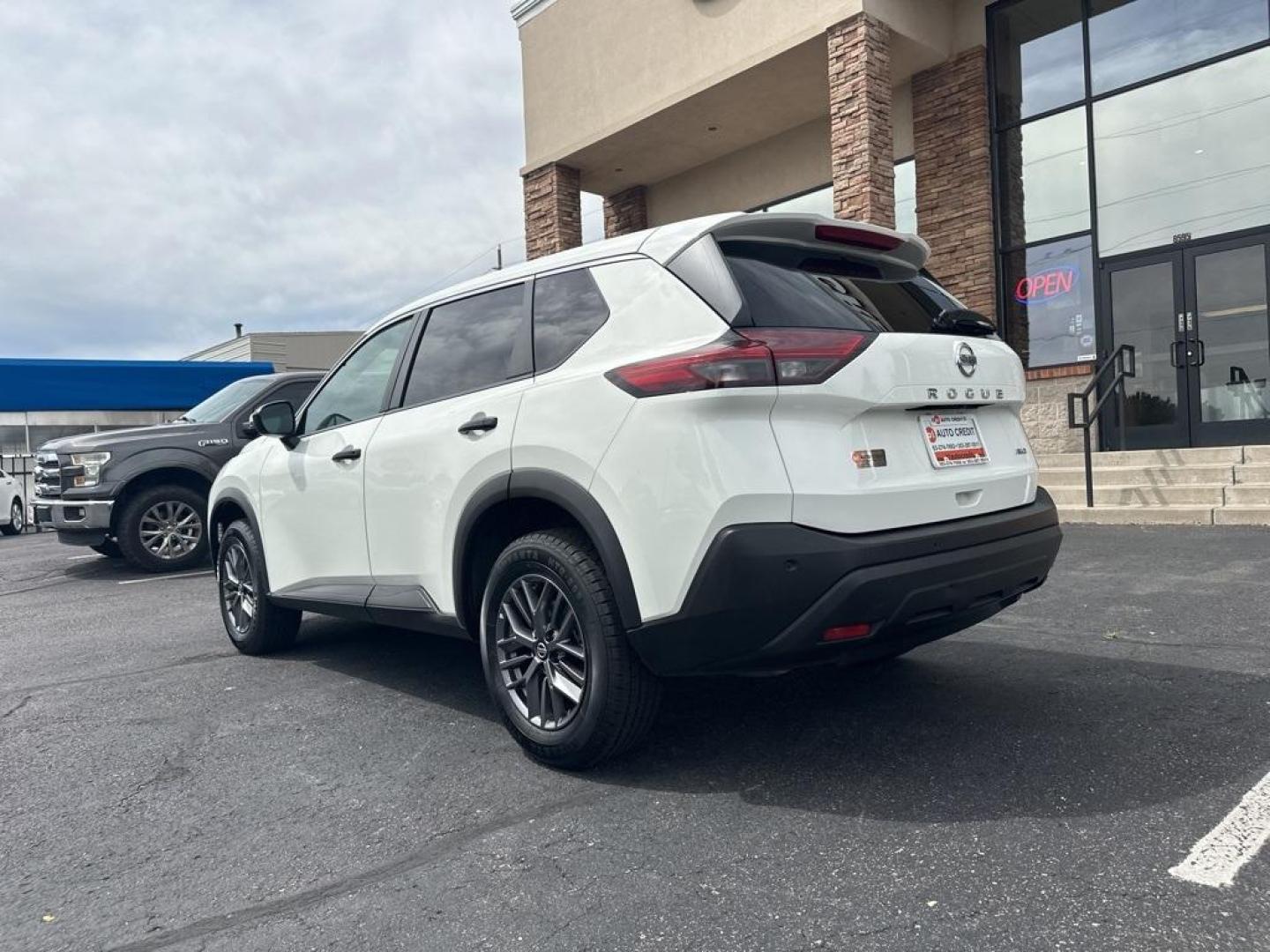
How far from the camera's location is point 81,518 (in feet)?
30.0

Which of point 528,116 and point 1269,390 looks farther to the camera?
point 528,116

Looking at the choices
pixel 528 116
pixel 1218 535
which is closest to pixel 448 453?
pixel 1218 535

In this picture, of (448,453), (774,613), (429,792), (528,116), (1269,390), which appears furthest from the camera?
(528,116)

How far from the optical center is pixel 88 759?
146 inches

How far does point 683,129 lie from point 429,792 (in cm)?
1319

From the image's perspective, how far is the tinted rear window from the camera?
116 inches

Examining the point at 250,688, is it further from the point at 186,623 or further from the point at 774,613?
the point at 774,613

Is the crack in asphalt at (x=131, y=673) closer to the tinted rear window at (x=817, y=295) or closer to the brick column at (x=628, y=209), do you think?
the tinted rear window at (x=817, y=295)

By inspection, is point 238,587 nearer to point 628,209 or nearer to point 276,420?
point 276,420

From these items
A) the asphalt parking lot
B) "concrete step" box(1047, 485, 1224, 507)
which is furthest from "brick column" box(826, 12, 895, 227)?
the asphalt parking lot

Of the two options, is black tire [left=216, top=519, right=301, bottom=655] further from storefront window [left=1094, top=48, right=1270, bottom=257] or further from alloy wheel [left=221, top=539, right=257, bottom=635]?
storefront window [left=1094, top=48, right=1270, bottom=257]

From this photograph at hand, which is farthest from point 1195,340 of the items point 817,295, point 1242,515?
point 817,295

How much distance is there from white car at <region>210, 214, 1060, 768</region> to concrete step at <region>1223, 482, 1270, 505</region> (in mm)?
6478

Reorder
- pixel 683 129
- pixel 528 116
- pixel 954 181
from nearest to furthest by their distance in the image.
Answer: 1. pixel 954 181
2. pixel 683 129
3. pixel 528 116
